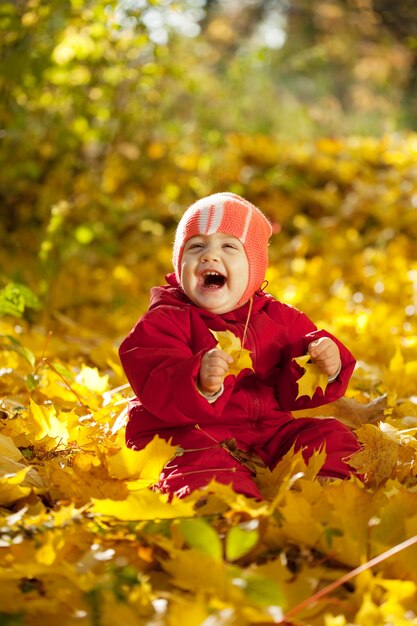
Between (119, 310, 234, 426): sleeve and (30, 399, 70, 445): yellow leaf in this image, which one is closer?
(119, 310, 234, 426): sleeve

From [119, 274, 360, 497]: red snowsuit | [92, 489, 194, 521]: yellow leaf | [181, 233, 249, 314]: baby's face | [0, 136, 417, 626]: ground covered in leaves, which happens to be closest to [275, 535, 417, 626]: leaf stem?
[0, 136, 417, 626]: ground covered in leaves

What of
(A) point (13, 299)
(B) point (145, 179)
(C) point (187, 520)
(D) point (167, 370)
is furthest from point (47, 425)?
(B) point (145, 179)

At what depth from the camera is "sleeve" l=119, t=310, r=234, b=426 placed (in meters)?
1.61

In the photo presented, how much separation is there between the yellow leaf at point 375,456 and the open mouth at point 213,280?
0.45 metres

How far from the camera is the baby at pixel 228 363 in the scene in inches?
65.2

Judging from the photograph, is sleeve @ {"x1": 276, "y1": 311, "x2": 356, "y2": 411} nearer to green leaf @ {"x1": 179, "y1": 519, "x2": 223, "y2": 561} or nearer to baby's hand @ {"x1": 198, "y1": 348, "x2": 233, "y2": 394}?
baby's hand @ {"x1": 198, "y1": 348, "x2": 233, "y2": 394}

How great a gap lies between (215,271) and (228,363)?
29cm

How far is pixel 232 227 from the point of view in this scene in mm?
1870

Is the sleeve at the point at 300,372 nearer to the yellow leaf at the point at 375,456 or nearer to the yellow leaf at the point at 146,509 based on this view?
the yellow leaf at the point at 375,456

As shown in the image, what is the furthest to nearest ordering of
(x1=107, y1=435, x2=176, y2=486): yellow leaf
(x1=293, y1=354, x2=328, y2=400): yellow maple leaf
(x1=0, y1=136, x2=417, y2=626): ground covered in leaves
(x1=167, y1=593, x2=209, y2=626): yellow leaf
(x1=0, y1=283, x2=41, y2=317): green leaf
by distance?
1. (x1=0, y1=283, x2=41, y2=317): green leaf
2. (x1=293, y1=354, x2=328, y2=400): yellow maple leaf
3. (x1=107, y1=435, x2=176, y2=486): yellow leaf
4. (x1=0, y1=136, x2=417, y2=626): ground covered in leaves
5. (x1=167, y1=593, x2=209, y2=626): yellow leaf

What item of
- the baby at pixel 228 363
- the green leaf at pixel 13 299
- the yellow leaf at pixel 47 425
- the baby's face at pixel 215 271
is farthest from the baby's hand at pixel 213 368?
the green leaf at pixel 13 299

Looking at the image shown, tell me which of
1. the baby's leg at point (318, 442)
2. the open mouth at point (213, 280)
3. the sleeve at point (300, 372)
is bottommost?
the baby's leg at point (318, 442)

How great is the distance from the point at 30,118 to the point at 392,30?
495cm

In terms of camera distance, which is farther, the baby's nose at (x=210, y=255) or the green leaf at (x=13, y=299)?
the green leaf at (x=13, y=299)
